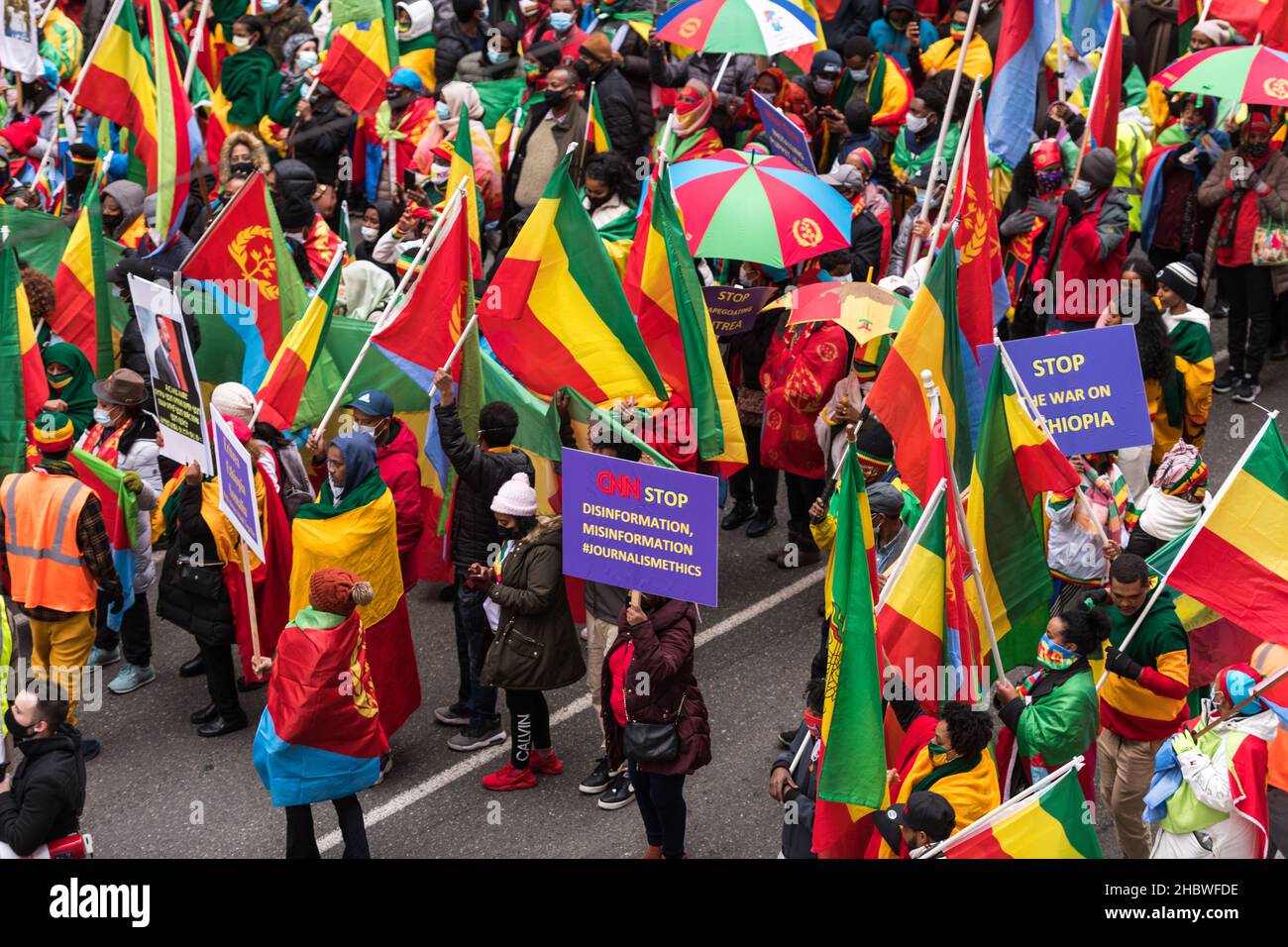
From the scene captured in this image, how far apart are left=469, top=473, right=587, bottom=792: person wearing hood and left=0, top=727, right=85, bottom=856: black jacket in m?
2.29

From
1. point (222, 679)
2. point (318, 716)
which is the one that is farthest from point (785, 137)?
point (318, 716)

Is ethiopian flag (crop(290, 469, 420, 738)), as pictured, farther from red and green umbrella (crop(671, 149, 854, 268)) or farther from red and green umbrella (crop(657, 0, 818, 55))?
red and green umbrella (crop(657, 0, 818, 55))

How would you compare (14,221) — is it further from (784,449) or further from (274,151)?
(784,449)

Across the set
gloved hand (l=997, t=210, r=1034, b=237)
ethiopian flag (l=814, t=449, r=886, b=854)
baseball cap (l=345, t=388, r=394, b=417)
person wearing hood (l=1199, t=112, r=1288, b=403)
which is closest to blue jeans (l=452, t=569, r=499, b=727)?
baseball cap (l=345, t=388, r=394, b=417)

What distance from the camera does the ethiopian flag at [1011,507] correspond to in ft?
26.8

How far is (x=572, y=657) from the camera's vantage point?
356 inches

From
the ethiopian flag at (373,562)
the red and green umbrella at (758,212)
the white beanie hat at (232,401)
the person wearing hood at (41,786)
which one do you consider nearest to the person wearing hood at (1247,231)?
the red and green umbrella at (758,212)

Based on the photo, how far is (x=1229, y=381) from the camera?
43.8 feet

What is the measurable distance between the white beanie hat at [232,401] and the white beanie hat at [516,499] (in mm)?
1694

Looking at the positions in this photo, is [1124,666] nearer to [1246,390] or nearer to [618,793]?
[618,793]

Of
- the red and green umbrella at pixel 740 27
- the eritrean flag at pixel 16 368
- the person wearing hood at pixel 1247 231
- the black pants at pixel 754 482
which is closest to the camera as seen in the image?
the eritrean flag at pixel 16 368

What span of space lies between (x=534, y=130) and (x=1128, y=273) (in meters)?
4.98

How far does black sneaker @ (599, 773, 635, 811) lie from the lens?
912 cm

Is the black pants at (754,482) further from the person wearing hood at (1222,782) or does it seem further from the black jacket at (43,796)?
the black jacket at (43,796)
